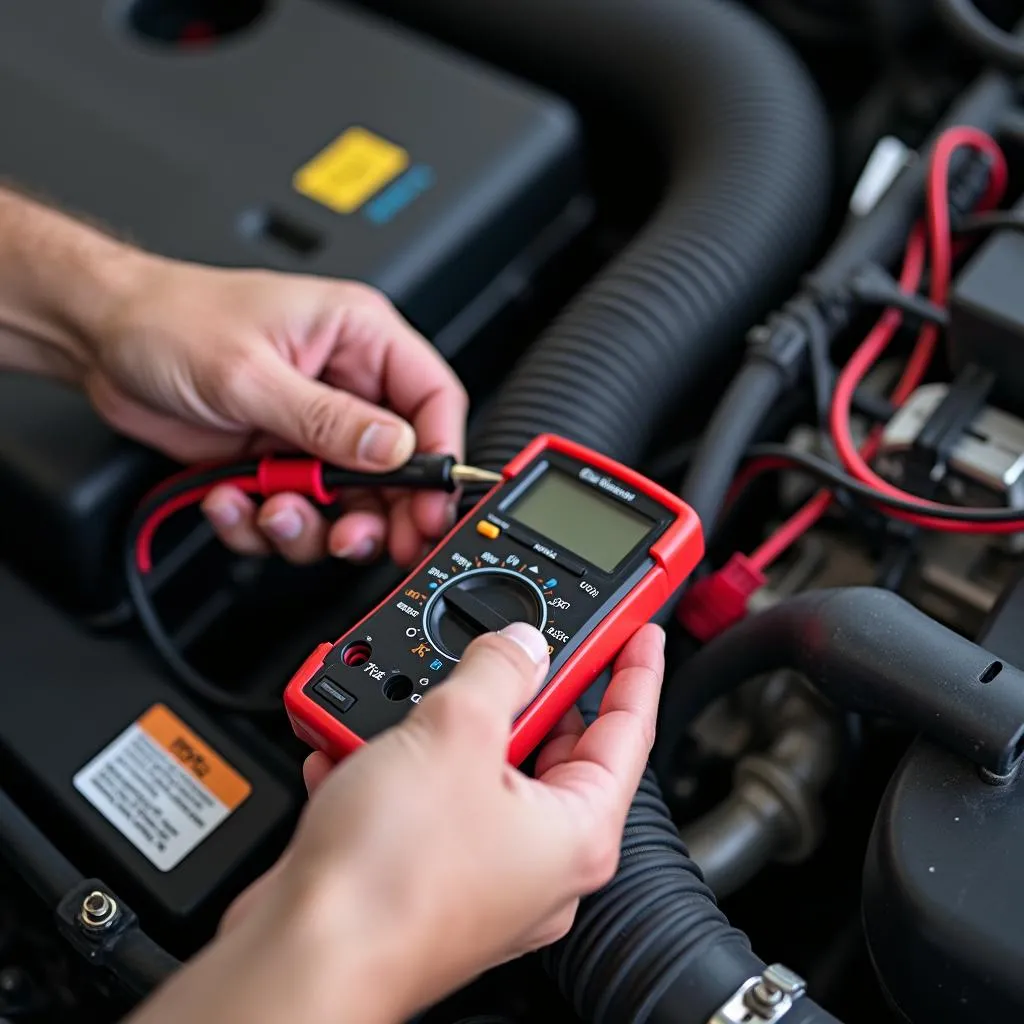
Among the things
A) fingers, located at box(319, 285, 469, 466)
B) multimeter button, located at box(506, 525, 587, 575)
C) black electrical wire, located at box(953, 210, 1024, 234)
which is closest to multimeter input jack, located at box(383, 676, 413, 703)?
multimeter button, located at box(506, 525, 587, 575)

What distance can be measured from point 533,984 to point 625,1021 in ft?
0.66

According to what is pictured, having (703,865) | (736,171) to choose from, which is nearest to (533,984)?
(703,865)

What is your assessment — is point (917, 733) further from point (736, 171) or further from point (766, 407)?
point (736, 171)

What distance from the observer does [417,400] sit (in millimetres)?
801

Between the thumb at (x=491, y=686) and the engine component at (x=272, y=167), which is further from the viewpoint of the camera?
the engine component at (x=272, y=167)

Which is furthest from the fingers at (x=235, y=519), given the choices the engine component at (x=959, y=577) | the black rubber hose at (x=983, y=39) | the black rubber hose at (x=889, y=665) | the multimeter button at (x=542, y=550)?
the black rubber hose at (x=983, y=39)

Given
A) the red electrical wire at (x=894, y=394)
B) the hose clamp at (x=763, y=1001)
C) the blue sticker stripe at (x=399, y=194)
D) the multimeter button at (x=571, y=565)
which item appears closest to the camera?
the hose clamp at (x=763, y=1001)

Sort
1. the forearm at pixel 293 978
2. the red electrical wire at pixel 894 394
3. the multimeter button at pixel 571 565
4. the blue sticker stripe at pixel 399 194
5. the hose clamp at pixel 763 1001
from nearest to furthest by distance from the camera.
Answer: the forearm at pixel 293 978, the hose clamp at pixel 763 1001, the multimeter button at pixel 571 565, the red electrical wire at pixel 894 394, the blue sticker stripe at pixel 399 194

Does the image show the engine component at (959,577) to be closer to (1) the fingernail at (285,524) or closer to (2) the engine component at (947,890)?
(2) the engine component at (947,890)

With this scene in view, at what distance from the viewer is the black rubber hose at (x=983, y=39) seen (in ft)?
2.86

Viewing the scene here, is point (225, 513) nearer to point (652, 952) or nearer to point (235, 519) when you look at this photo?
point (235, 519)

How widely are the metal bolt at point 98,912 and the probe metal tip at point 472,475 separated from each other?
29 centimetres

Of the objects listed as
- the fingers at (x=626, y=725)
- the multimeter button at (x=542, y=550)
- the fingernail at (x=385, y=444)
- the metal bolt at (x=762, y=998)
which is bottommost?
the metal bolt at (x=762, y=998)

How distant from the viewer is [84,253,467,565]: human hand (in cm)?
75
